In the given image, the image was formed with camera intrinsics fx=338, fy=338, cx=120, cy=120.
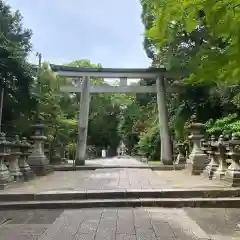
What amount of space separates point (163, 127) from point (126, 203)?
11805 mm

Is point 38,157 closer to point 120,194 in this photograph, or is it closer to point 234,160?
point 120,194

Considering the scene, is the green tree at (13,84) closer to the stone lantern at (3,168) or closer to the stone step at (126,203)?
the stone lantern at (3,168)

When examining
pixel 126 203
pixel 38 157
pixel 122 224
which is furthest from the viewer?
pixel 38 157

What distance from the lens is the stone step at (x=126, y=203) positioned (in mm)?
6445

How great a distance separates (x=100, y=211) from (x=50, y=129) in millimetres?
11392

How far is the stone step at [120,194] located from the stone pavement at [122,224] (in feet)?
2.10

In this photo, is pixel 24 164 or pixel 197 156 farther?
pixel 197 156

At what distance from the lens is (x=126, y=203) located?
21.4 ft

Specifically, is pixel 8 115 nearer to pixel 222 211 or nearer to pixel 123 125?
pixel 222 211

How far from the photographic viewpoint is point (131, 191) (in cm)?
698

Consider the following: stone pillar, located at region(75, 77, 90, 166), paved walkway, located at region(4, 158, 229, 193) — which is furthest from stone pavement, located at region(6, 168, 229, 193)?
stone pillar, located at region(75, 77, 90, 166)

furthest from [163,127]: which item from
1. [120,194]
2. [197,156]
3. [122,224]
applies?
[122,224]

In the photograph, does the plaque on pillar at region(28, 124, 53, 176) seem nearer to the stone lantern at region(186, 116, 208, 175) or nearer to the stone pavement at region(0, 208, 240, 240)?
the stone lantern at region(186, 116, 208, 175)

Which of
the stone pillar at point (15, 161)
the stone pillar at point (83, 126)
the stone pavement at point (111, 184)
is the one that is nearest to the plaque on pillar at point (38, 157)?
the stone pavement at point (111, 184)
